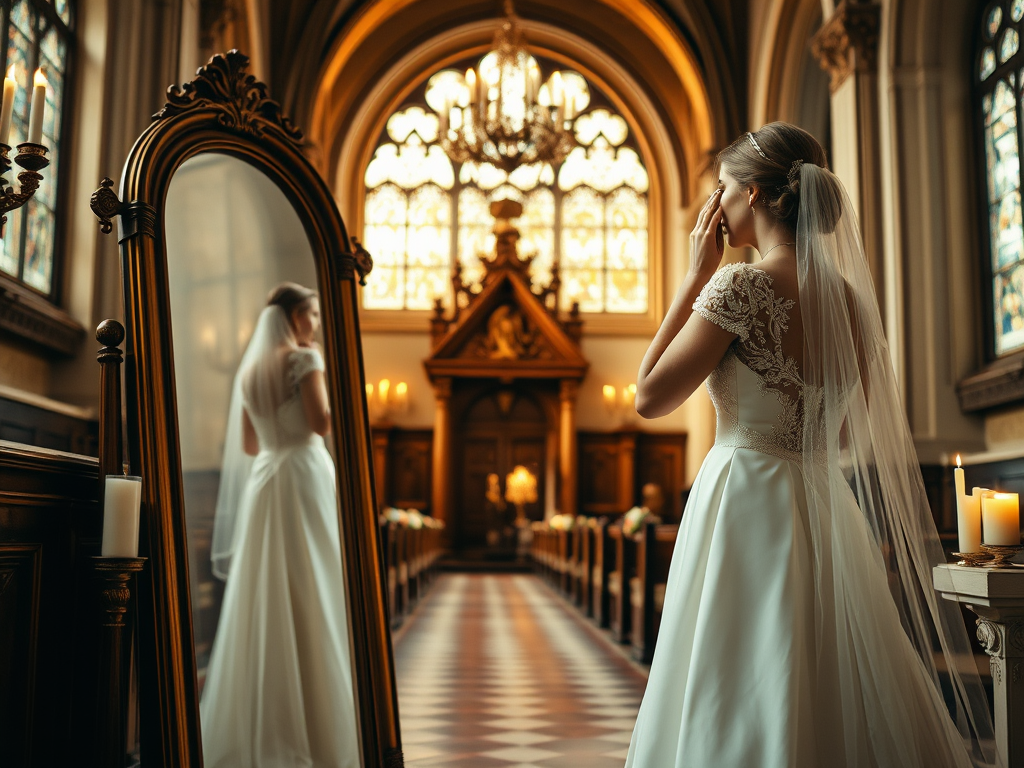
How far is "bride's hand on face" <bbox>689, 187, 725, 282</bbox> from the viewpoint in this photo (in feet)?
7.48

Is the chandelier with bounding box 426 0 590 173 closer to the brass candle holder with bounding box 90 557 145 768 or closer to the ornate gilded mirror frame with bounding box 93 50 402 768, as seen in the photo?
the ornate gilded mirror frame with bounding box 93 50 402 768

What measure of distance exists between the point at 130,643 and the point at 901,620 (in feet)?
6.15

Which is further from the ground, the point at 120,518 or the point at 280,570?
the point at 120,518

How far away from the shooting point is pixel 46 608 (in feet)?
6.76

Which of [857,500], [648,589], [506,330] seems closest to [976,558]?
[857,500]

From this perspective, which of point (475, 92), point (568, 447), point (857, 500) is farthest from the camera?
point (568, 447)

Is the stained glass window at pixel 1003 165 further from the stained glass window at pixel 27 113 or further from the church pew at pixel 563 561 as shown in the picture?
the stained glass window at pixel 27 113

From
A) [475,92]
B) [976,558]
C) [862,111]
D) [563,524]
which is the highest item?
[475,92]

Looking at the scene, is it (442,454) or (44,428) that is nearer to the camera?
(44,428)

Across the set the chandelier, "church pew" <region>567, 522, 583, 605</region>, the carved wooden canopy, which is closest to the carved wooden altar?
the carved wooden canopy

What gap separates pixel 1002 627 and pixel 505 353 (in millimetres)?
13807

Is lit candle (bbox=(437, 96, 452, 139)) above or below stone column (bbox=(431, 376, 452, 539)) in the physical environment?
above

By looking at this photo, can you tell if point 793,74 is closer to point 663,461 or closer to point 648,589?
point 663,461

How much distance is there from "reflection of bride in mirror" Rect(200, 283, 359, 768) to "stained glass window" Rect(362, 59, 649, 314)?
14.2 meters
